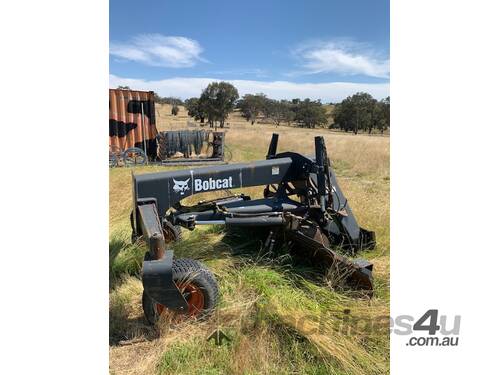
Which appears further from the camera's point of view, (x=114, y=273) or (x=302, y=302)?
(x=114, y=273)

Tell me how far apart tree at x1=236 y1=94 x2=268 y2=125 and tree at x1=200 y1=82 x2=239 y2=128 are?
17190 mm

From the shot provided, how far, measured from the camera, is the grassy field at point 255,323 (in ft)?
9.50

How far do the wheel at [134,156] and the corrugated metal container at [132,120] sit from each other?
2.09ft

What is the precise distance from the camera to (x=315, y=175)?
Result: 452 centimetres

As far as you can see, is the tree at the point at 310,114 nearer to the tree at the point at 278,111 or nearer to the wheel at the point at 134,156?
the tree at the point at 278,111

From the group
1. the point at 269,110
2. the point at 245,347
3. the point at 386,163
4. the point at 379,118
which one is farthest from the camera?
the point at 269,110

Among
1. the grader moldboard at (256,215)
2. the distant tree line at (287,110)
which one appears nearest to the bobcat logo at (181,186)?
the grader moldboard at (256,215)

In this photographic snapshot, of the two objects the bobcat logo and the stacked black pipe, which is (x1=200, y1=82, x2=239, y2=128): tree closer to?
the stacked black pipe

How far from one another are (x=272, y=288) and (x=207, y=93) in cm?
4492

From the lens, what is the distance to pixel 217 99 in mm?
47094

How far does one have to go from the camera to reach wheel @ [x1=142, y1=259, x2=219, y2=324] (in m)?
3.02
